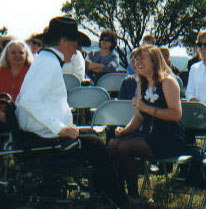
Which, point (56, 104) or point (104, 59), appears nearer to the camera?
point (56, 104)

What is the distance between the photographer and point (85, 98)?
270 inches

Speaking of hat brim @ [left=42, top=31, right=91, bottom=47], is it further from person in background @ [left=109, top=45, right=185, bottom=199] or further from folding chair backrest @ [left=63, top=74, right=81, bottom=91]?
folding chair backrest @ [left=63, top=74, right=81, bottom=91]

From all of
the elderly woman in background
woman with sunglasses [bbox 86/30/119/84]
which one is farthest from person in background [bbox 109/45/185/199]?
woman with sunglasses [bbox 86/30/119/84]

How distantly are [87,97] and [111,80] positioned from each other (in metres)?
1.46

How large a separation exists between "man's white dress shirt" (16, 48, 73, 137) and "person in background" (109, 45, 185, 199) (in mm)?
642

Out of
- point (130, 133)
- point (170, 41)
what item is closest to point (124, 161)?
point (130, 133)

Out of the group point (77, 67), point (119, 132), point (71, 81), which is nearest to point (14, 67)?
point (119, 132)

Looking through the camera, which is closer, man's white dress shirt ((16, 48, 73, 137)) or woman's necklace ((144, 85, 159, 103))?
man's white dress shirt ((16, 48, 73, 137))

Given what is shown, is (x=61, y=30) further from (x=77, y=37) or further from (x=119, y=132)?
(x=119, y=132)

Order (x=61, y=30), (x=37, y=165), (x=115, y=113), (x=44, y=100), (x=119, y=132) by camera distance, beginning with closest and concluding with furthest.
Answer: (x=37, y=165) < (x=44, y=100) < (x=61, y=30) < (x=119, y=132) < (x=115, y=113)

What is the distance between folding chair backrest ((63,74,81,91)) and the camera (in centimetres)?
785

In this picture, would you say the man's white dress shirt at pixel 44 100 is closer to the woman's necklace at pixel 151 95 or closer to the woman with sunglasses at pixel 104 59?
the woman's necklace at pixel 151 95

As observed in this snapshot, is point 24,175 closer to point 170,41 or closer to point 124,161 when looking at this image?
point 124,161

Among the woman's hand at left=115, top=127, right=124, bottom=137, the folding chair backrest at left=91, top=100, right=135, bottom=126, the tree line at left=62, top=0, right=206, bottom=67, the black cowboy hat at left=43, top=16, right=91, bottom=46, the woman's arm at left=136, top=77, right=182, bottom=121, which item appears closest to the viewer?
the black cowboy hat at left=43, top=16, right=91, bottom=46
